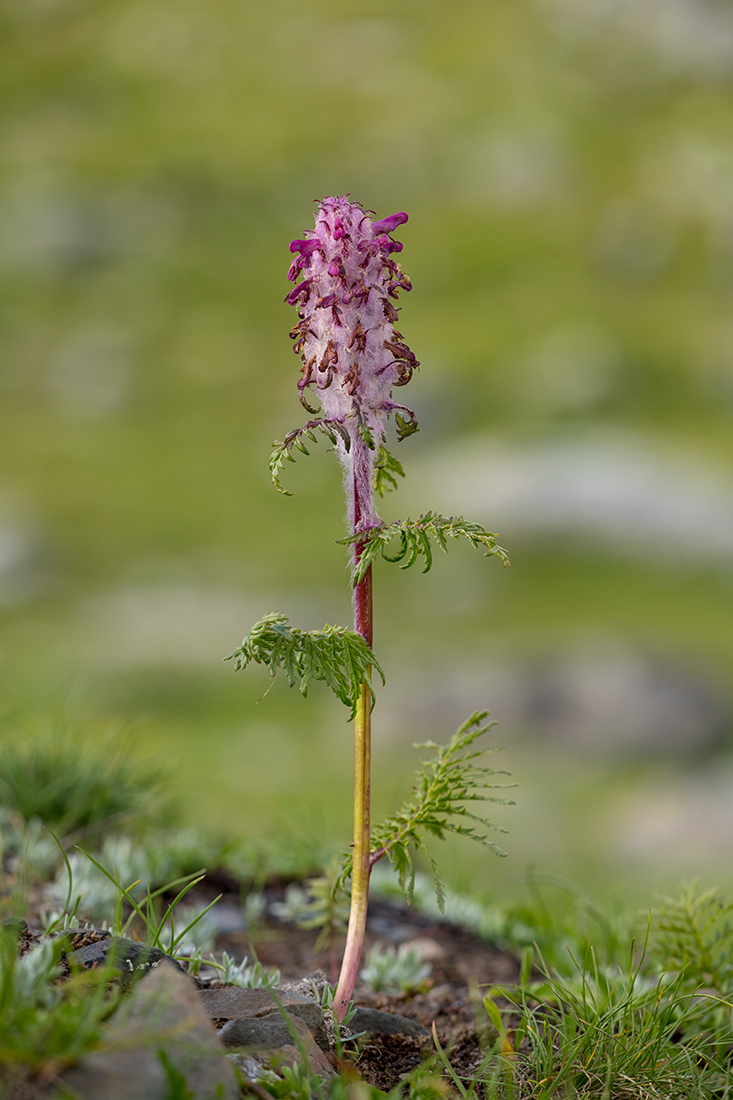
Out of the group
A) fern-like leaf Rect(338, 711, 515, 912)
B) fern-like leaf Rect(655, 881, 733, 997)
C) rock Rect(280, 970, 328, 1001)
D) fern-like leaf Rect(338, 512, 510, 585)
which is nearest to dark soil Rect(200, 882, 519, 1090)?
rock Rect(280, 970, 328, 1001)

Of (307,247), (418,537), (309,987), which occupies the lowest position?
(309,987)

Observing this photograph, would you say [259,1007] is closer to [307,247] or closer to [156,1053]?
[156,1053]

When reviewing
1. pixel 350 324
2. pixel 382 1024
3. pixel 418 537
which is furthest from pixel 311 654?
pixel 382 1024

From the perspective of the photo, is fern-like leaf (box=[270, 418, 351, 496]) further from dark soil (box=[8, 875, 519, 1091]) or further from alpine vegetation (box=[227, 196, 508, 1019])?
dark soil (box=[8, 875, 519, 1091])

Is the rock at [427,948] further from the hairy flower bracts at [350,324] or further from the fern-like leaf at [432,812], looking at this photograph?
the hairy flower bracts at [350,324]

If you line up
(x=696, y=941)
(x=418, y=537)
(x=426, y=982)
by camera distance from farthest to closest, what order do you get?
1. (x=426, y=982)
2. (x=696, y=941)
3. (x=418, y=537)

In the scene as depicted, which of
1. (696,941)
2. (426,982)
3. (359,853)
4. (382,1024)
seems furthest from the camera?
(426,982)

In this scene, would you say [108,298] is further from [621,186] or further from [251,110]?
[621,186]

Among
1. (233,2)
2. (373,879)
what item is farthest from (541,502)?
(233,2)
